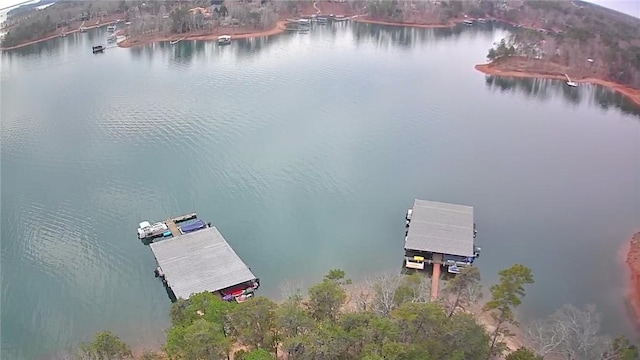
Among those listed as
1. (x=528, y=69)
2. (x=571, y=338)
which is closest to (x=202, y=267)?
(x=571, y=338)

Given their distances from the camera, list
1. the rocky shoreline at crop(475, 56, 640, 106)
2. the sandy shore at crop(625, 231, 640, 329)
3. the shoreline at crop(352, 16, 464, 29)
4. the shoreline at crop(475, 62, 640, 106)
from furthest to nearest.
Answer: the shoreline at crop(352, 16, 464, 29) < the rocky shoreline at crop(475, 56, 640, 106) < the shoreline at crop(475, 62, 640, 106) < the sandy shore at crop(625, 231, 640, 329)

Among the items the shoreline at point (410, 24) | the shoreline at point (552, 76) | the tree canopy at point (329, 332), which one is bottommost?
the tree canopy at point (329, 332)

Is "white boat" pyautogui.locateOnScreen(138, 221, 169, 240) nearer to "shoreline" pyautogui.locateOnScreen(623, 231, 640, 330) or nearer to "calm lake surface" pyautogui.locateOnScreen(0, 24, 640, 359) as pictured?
"calm lake surface" pyautogui.locateOnScreen(0, 24, 640, 359)

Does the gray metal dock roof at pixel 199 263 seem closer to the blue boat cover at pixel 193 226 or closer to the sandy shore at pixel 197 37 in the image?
the blue boat cover at pixel 193 226

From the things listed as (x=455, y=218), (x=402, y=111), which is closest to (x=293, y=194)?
(x=455, y=218)

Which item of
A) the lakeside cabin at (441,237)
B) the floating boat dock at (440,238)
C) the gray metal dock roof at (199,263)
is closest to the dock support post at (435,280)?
the floating boat dock at (440,238)

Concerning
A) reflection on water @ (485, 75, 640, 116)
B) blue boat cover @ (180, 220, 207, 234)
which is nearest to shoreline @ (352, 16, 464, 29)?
reflection on water @ (485, 75, 640, 116)

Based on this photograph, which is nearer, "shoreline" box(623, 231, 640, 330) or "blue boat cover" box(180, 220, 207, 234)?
"shoreline" box(623, 231, 640, 330)
